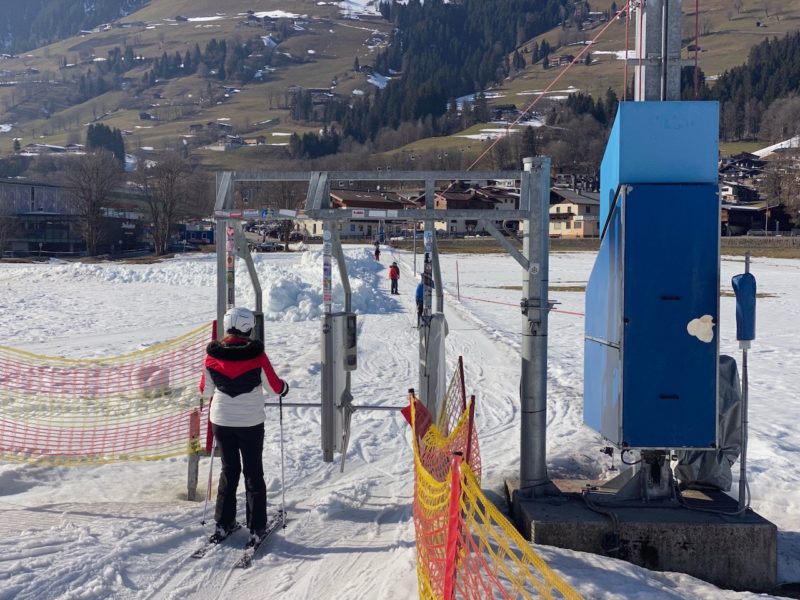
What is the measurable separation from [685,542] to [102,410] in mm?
6781

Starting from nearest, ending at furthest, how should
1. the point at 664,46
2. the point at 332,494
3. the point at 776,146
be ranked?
1. the point at 664,46
2. the point at 332,494
3. the point at 776,146

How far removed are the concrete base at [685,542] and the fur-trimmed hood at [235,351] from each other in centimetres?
235

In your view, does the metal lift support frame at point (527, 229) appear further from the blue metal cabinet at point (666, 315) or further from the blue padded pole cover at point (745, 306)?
the blue padded pole cover at point (745, 306)

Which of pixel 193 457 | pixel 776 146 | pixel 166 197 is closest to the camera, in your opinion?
pixel 193 457

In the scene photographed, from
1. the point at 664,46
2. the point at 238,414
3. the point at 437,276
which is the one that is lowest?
the point at 238,414

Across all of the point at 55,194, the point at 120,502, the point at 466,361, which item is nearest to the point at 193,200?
the point at 55,194

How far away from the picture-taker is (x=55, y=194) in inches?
3597

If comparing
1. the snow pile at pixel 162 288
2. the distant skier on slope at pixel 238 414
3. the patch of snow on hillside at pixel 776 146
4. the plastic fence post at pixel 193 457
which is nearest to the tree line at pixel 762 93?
the patch of snow on hillside at pixel 776 146

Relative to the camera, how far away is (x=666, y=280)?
18.5 feet

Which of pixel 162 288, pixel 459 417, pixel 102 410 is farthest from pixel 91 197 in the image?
pixel 459 417

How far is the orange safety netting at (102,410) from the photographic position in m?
7.79

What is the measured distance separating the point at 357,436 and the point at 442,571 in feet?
15.8

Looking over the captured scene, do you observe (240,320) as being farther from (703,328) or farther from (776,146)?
(776,146)

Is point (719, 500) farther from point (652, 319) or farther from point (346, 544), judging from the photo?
point (346, 544)
